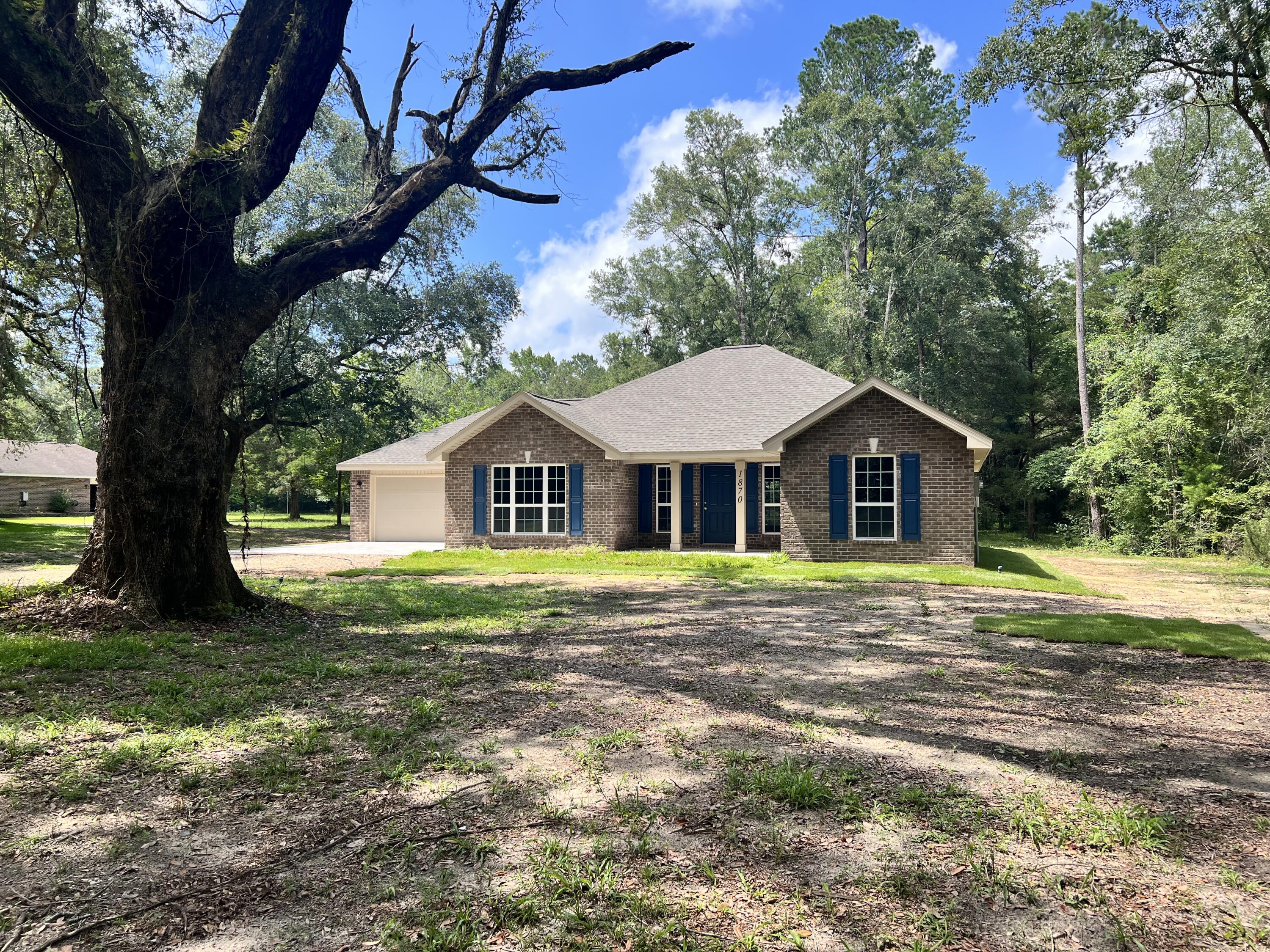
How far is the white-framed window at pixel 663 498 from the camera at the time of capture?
19234 mm

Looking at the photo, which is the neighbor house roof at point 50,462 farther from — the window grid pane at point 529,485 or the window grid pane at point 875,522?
the window grid pane at point 875,522

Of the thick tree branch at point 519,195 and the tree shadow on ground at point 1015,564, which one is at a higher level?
the thick tree branch at point 519,195

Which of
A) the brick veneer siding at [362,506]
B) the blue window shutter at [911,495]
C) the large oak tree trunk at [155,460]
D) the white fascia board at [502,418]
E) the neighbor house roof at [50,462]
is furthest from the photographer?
the neighbor house roof at [50,462]

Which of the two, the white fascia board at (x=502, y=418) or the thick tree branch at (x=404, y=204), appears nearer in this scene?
the thick tree branch at (x=404, y=204)

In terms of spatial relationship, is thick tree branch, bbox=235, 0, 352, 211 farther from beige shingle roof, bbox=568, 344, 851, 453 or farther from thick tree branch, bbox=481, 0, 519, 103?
beige shingle roof, bbox=568, 344, 851, 453

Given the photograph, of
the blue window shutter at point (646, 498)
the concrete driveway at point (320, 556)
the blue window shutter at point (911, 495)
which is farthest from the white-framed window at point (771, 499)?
the concrete driveway at point (320, 556)

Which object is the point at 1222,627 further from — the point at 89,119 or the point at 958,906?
the point at 89,119

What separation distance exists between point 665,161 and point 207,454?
103 ft

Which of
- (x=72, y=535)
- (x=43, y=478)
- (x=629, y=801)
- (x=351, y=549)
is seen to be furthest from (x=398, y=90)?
(x=43, y=478)

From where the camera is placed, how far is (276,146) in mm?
8156

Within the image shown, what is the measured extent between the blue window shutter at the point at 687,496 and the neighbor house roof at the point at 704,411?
1119 mm

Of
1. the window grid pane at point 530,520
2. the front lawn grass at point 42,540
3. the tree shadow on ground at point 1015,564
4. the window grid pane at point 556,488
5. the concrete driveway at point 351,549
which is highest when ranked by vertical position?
the window grid pane at point 556,488

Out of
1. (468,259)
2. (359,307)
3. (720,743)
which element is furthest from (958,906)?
(468,259)

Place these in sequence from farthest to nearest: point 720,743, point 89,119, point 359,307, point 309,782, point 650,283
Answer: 1. point 650,283
2. point 359,307
3. point 89,119
4. point 720,743
5. point 309,782
